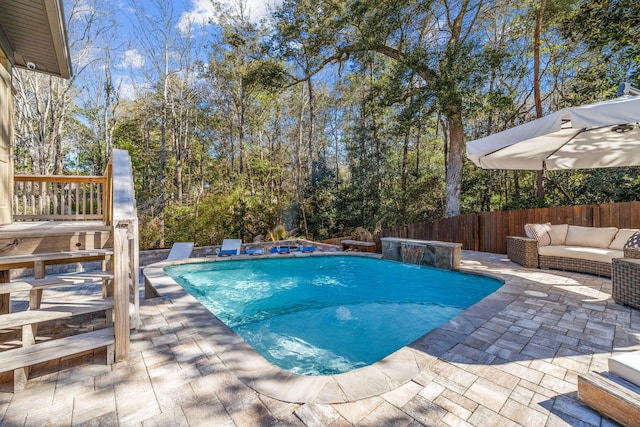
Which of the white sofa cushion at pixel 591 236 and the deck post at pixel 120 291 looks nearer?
the deck post at pixel 120 291

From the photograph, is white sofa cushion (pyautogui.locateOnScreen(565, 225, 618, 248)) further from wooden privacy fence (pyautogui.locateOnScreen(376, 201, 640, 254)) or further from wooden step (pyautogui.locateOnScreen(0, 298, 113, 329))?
wooden step (pyautogui.locateOnScreen(0, 298, 113, 329))

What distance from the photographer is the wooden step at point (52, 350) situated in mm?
1874

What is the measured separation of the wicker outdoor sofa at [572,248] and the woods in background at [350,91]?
344 centimetres

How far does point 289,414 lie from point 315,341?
1993 mm

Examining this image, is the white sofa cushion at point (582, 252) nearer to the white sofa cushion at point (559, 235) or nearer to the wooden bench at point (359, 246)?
the white sofa cushion at point (559, 235)

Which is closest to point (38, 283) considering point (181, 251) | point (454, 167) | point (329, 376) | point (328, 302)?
point (329, 376)

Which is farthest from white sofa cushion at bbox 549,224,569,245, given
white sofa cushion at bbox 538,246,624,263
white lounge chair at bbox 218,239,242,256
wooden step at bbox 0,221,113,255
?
white lounge chair at bbox 218,239,242,256

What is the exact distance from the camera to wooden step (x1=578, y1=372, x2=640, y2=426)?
1516 millimetres

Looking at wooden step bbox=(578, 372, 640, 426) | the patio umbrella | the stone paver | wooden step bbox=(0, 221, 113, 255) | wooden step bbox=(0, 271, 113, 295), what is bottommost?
the stone paver

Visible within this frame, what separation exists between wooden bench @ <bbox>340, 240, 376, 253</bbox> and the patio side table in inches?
227

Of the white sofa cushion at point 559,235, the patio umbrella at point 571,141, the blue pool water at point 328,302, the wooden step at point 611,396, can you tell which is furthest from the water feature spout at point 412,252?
the wooden step at point 611,396

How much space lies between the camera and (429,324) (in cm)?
398

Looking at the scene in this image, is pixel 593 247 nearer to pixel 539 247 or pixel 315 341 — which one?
pixel 539 247

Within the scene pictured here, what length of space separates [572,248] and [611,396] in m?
4.83
